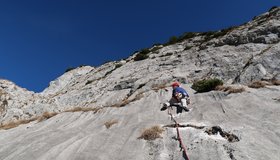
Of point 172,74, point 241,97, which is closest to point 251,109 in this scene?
point 241,97

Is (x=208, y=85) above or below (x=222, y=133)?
above

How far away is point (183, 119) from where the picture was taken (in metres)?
15.2

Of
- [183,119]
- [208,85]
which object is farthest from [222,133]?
[208,85]

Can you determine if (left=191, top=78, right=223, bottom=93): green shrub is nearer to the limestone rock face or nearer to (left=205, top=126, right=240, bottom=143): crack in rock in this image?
the limestone rock face

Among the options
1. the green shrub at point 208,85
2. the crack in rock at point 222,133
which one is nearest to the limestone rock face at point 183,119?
the crack in rock at point 222,133

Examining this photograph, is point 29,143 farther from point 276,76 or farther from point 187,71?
point 187,71

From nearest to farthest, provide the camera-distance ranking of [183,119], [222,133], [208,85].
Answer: [222,133]
[183,119]
[208,85]

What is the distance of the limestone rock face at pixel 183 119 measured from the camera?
1117 centimetres

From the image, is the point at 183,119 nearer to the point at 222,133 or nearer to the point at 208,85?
the point at 222,133

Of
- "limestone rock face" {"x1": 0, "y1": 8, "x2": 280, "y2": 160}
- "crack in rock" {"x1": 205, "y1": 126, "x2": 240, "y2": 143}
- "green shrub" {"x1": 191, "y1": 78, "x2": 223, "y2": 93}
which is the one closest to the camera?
"crack in rock" {"x1": 205, "y1": 126, "x2": 240, "y2": 143}

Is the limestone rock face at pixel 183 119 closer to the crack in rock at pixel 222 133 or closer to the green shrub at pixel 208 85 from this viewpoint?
the crack in rock at pixel 222 133

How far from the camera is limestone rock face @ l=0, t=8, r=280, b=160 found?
36.7ft

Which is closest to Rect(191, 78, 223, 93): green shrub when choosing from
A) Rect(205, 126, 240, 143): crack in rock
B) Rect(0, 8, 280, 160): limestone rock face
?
Rect(0, 8, 280, 160): limestone rock face

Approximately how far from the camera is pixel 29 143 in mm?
15555
